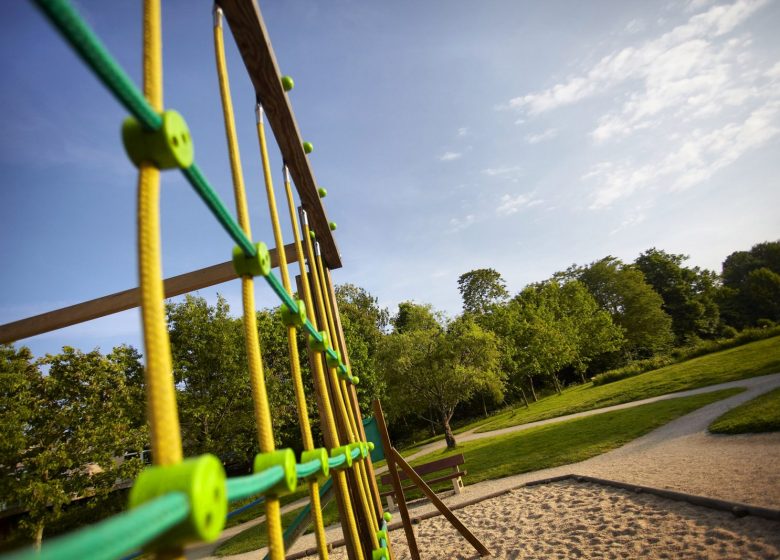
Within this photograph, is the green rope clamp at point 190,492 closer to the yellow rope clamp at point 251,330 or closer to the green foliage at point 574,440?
the yellow rope clamp at point 251,330

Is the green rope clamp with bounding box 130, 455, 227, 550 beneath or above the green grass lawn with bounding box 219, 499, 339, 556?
above

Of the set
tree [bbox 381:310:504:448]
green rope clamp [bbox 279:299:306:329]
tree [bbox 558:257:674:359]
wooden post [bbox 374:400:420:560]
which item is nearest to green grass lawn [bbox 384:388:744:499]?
tree [bbox 381:310:504:448]

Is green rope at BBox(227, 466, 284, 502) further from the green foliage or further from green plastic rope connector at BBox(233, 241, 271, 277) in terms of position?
the green foliage

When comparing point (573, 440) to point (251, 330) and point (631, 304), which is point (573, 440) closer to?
point (251, 330)

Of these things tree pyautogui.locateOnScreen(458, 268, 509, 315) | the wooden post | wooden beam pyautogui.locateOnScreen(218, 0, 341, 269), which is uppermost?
tree pyautogui.locateOnScreen(458, 268, 509, 315)

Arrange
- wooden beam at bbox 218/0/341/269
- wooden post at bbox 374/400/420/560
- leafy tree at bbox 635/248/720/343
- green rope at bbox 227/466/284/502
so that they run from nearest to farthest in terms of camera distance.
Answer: green rope at bbox 227/466/284/502
wooden beam at bbox 218/0/341/269
wooden post at bbox 374/400/420/560
leafy tree at bbox 635/248/720/343

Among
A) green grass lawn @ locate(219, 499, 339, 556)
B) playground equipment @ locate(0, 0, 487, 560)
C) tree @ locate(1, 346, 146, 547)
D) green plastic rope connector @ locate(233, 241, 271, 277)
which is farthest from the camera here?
tree @ locate(1, 346, 146, 547)

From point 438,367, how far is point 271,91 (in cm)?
1395

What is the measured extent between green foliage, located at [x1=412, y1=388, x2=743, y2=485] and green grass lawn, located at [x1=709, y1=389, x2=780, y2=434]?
4.52 feet

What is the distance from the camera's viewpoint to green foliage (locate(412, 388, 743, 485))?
7.93 m

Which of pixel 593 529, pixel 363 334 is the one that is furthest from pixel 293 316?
pixel 363 334

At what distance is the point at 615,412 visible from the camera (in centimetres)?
1140

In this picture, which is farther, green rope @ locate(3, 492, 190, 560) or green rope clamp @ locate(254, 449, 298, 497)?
green rope clamp @ locate(254, 449, 298, 497)

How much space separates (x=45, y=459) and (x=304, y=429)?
13.6 metres
